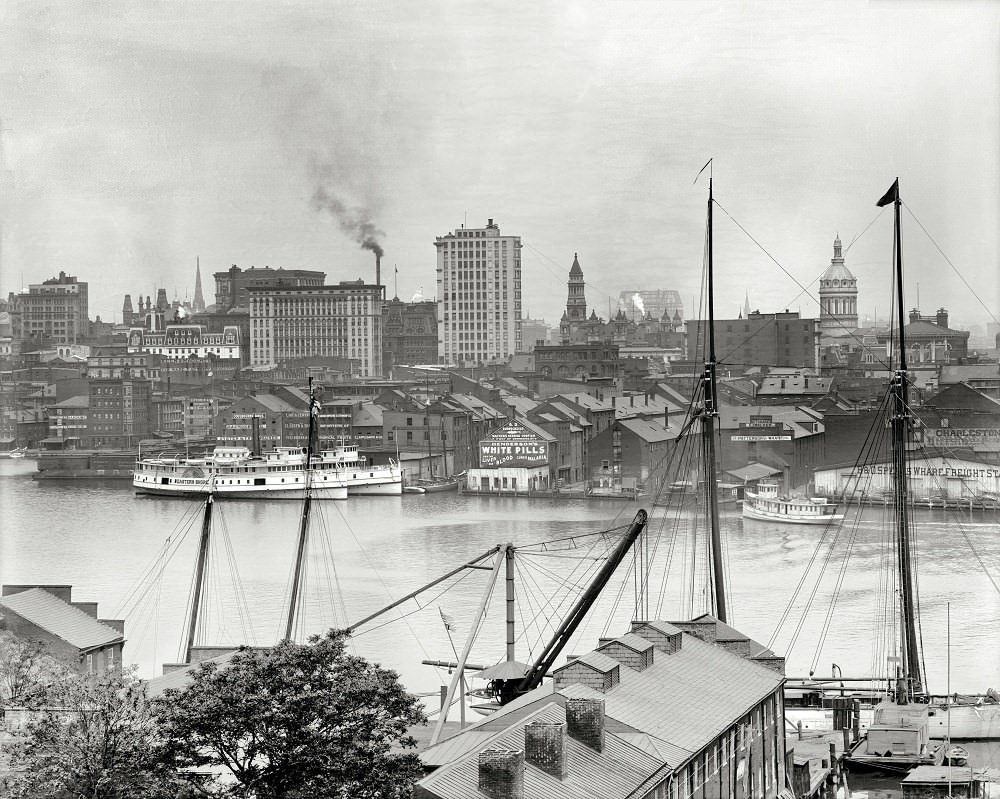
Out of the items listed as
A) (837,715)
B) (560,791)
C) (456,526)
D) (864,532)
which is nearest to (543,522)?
(456,526)

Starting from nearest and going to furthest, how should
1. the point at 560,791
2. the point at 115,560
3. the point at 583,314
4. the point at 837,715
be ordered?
the point at 560,791 < the point at 837,715 < the point at 115,560 < the point at 583,314

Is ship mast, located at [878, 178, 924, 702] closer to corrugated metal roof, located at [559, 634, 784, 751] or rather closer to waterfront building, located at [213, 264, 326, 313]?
corrugated metal roof, located at [559, 634, 784, 751]

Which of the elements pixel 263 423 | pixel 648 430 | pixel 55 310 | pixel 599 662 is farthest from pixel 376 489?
pixel 599 662

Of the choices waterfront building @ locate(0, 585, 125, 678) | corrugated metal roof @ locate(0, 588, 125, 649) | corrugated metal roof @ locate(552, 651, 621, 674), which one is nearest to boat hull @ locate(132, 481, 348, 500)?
waterfront building @ locate(0, 585, 125, 678)

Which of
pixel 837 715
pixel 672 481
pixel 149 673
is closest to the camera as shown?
pixel 837 715

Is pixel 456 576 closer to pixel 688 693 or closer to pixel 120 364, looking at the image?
pixel 688 693

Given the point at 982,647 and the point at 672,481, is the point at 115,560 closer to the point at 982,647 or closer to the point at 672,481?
the point at 672,481
